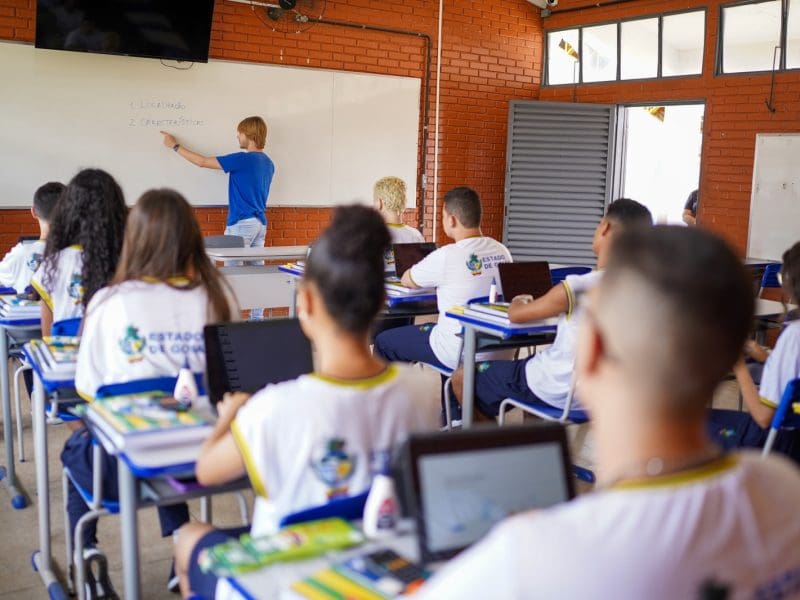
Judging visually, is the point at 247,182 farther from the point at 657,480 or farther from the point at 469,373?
the point at 657,480

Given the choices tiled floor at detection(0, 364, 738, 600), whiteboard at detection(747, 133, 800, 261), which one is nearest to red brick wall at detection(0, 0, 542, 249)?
whiteboard at detection(747, 133, 800, 261)

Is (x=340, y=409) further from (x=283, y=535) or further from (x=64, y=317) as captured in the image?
(x=64, y=317)

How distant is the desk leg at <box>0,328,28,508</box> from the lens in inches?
141

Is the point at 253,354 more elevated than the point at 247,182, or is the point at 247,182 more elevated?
the point at 247,182

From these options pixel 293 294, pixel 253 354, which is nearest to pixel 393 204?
pixel 293 294

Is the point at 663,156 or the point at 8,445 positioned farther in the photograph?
the point at 663,156

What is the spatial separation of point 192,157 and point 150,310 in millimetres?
4653

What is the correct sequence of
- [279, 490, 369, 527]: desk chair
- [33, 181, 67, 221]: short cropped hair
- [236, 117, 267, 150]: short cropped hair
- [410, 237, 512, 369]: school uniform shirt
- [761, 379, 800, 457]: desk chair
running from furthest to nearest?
[236, 117, 267, 150]: short cropped hair, [410, 237, 512, 369]: school uniform shirt, [33, 181, 67, 221]: short cropped hair, [761, 379, 800, 457]: desk chair, [279, 490, 369, 527]: desk chair

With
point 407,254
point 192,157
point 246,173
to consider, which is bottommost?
point 407,254

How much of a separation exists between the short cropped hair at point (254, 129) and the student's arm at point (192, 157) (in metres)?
0.33

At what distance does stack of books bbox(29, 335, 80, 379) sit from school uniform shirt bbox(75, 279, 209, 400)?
22 centimetres

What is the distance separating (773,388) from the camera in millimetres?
2967

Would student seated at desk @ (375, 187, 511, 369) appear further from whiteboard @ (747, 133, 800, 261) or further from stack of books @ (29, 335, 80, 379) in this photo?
whiteboard @ (747, 133, 800, 261)

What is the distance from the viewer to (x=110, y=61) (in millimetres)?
6512
